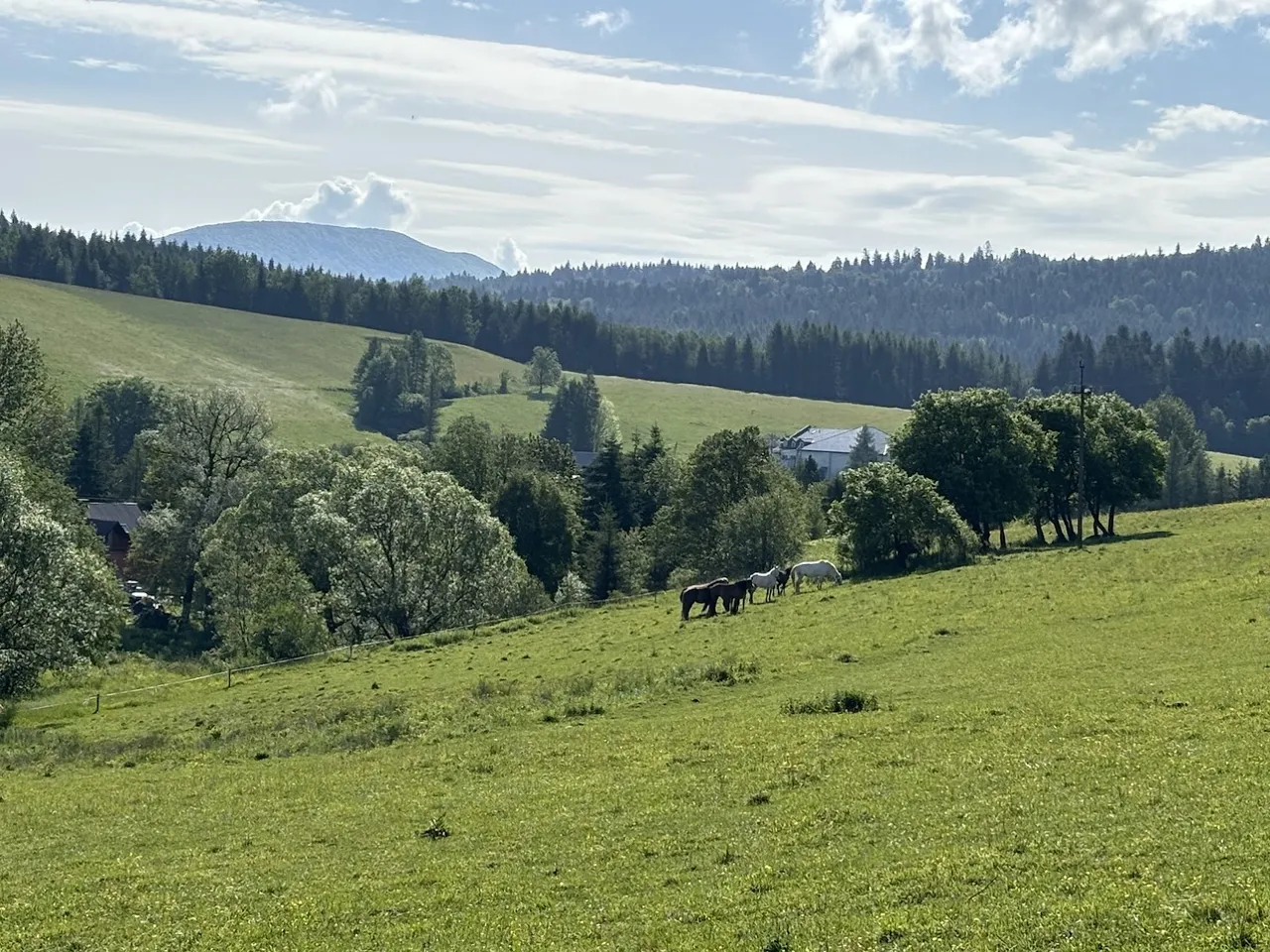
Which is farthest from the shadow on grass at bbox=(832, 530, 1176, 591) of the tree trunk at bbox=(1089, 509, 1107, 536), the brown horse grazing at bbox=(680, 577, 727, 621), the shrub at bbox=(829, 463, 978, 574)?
the brown horse grazing at bbox=(680, 577, 727, 621)

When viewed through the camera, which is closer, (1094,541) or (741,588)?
(741,588)

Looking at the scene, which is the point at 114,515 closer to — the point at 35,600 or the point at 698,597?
the point at 35,600

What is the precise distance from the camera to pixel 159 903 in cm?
1898

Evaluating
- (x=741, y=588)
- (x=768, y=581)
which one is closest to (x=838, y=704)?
(x=741, y=588)

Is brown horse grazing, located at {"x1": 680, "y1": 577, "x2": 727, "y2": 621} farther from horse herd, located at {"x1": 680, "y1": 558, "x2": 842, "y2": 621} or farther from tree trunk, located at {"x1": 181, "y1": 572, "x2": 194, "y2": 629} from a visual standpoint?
tree trunk, located at {"x1": 181, "y1": 572, "x2": 194, "y2": 629}

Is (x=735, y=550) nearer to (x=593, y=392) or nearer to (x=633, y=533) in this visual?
(x=633, y=533)

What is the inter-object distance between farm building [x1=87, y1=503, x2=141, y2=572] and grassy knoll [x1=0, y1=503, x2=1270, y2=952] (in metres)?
82.5

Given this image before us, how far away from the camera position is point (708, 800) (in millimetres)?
22078

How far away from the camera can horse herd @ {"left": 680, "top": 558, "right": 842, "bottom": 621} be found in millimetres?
55219

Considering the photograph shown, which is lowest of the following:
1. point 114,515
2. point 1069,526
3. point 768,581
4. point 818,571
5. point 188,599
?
point 188,599

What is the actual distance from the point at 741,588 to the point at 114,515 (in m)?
89.5

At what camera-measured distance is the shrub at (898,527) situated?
6556cm

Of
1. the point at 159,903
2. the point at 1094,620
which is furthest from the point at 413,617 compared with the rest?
the point at 159,903

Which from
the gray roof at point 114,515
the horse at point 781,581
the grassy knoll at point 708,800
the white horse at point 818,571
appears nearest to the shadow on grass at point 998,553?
the white horse at point 818,571
